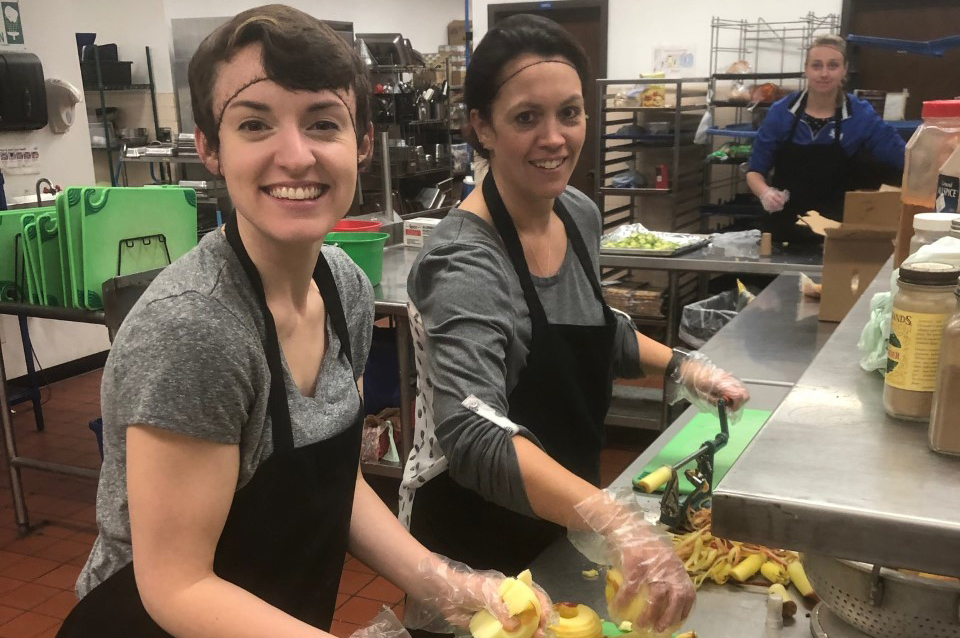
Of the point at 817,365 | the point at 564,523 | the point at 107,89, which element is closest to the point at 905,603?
the point at 817,365

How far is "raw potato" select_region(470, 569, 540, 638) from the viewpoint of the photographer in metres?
1.16

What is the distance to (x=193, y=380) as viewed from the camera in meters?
1.01

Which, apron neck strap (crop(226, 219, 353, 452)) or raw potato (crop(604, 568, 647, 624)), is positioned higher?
apron neck strap (crop(226, 219, 353, 452))

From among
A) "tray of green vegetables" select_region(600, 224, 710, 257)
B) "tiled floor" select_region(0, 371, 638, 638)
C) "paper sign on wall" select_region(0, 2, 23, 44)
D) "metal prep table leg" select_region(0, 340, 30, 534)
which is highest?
"paper sign on wall" select_region(0, 2, 23, 44)

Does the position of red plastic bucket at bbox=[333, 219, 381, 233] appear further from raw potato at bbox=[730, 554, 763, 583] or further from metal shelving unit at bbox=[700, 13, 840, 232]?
metal shelving unit at bbox=[700, 13, 840, 232]

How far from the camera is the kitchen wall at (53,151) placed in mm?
5051

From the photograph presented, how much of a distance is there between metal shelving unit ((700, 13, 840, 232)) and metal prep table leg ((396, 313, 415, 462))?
10.4 ft

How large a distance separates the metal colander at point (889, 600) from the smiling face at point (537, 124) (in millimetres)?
910

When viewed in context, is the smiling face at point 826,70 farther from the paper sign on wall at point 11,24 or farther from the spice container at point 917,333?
the paper sign on wall at point 11,24

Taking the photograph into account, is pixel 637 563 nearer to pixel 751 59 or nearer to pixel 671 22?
pixel 751 59

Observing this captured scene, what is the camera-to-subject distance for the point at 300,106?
1.16 m

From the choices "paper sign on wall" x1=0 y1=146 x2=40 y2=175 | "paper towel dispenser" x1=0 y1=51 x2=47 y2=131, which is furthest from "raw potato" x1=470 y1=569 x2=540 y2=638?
"paper sign on wall" x1=0 y1=146 x2=40 y2=175

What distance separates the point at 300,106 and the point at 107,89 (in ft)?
25.6

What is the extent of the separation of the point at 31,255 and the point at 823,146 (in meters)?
3.67
